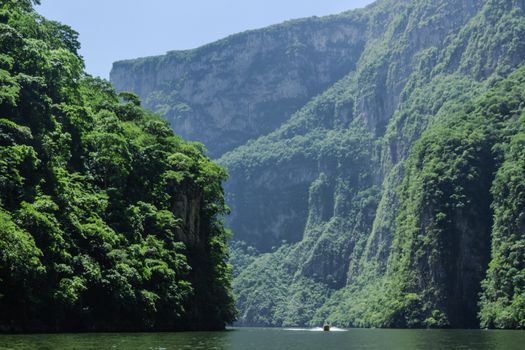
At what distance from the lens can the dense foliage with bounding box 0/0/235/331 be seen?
5791 centimetres

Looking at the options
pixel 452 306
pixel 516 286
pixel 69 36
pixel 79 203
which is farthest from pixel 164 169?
pixel 452 306

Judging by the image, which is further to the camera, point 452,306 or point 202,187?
point 452,306

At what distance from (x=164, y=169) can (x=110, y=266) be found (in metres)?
23.2

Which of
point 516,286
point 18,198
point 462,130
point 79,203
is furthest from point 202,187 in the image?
point 462,130

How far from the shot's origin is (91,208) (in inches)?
2768

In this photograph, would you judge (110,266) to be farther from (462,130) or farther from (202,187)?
(462,130)

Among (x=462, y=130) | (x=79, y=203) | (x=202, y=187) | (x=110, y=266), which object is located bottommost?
(x=110, y=266)

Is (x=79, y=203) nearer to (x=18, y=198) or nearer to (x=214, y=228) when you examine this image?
(x=18, y=198)

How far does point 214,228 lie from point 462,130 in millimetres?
110273

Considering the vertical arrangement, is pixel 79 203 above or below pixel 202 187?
Result: below

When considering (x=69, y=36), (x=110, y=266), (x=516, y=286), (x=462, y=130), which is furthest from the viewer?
(x=462, y=130)

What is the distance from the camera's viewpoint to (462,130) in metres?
196

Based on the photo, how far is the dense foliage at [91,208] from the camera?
190 ft

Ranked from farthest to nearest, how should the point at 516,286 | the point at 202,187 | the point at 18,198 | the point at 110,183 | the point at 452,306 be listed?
the point at 452,306 < the point at 516,286 < the point at 202,187 < the point at 110,183 < the point at 18,198
